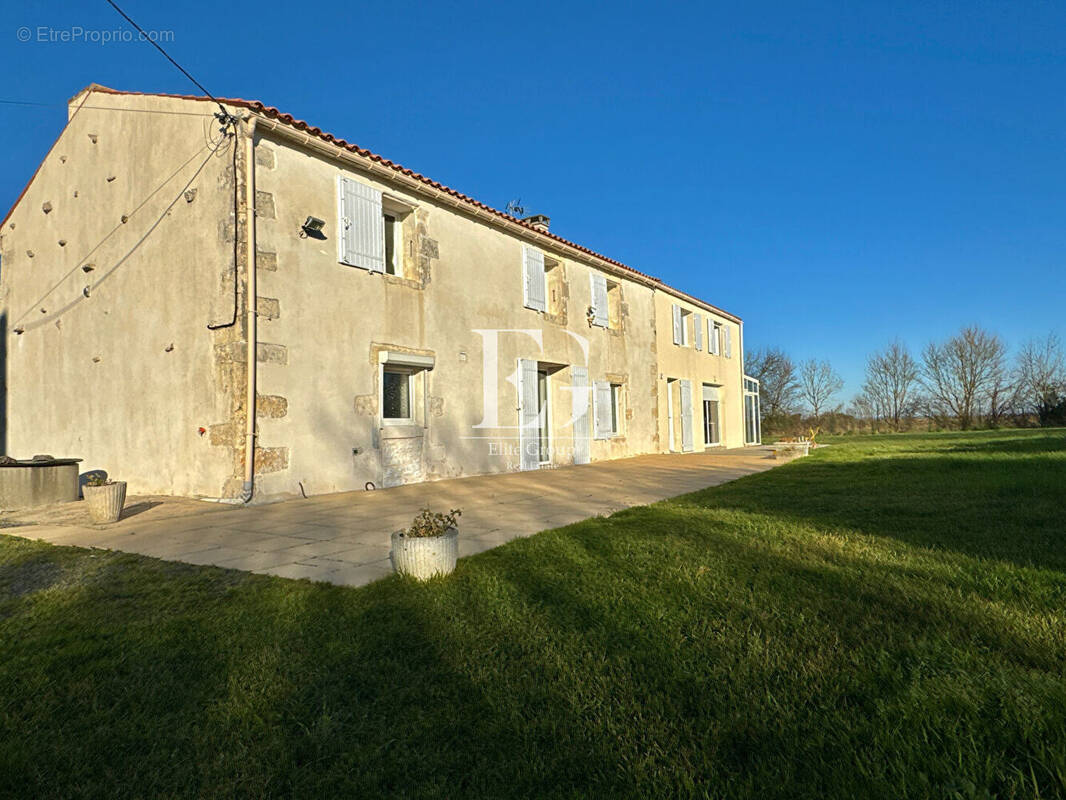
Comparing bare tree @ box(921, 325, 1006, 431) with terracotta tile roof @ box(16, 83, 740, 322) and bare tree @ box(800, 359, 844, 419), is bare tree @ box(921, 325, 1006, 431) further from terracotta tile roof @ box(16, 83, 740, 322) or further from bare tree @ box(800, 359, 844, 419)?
terracotta tile roof @ box(16, 83, 740, 322)

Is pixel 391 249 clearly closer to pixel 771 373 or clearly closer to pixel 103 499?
pixel 103 499

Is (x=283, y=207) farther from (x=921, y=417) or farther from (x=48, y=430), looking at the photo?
(x=921, y=417)

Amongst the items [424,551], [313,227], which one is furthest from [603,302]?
[424,551]

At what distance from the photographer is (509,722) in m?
1.80

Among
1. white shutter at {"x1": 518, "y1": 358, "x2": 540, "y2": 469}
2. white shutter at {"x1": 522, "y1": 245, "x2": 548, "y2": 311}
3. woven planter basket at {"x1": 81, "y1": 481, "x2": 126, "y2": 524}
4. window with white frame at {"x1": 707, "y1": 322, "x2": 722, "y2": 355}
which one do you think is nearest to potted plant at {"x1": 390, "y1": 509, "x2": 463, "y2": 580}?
woven planter basket at {"x1": 81, "y1": 481, "x2": 126, "y2": 524}

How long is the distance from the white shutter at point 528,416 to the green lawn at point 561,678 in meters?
6.98

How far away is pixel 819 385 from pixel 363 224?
36354 mm

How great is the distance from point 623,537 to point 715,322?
55.1 ft

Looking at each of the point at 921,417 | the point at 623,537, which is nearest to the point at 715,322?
the point at 623,537

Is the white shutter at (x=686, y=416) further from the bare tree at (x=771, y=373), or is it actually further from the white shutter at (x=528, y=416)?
the bare tree at (x=771, y=373)

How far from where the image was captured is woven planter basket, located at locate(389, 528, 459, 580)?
10.9 feet

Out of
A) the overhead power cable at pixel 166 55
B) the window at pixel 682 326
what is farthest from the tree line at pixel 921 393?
the overhead power cable at pixel 166 55

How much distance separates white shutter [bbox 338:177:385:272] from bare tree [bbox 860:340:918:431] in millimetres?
37254

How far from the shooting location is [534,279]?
1145 centimetres
